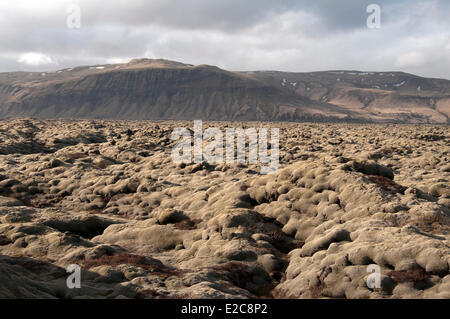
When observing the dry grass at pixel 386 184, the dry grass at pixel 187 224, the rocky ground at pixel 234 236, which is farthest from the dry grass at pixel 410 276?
the dry grass at pixel 187 224

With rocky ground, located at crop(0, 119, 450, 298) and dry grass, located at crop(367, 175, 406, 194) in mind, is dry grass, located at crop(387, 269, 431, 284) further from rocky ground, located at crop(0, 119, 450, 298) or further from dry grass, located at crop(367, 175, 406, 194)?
dry grass, located at crop(367, 175, 406, 194)

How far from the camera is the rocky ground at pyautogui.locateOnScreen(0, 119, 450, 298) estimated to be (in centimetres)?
1603

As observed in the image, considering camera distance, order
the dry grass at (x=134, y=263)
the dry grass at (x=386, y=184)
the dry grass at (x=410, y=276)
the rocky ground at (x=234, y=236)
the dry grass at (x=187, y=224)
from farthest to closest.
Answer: the dry grass at (x=187, y=224), the dry grass at (x=386, y=184), the dry grass at (x=134, y=263), the rocky ground at (x=234, y=236), the dry grass at (x=410, y=276)

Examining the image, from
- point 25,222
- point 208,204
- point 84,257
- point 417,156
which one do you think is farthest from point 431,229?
point 417,156

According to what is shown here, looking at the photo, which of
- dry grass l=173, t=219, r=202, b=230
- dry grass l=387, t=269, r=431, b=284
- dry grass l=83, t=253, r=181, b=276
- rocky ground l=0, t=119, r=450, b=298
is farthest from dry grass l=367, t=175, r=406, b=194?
dry grass l=83, t=253, r=181, b=276

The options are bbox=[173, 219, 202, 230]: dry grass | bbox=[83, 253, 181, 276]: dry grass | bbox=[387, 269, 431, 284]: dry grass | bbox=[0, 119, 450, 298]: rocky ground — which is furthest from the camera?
bbox=[173, 219, 202, 230]: dry grass

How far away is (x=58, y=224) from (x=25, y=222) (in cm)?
196

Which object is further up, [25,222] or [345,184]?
[345,184]

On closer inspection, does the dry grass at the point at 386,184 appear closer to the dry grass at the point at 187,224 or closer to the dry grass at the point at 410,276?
the dry grass at the point at 410,276

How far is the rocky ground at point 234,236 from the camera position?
16.0 meters

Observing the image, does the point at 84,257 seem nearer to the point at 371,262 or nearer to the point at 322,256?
the point at 322,256

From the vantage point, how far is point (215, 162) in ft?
151

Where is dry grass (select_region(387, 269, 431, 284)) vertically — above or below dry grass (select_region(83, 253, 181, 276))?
above

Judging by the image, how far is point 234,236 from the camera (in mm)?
22562
